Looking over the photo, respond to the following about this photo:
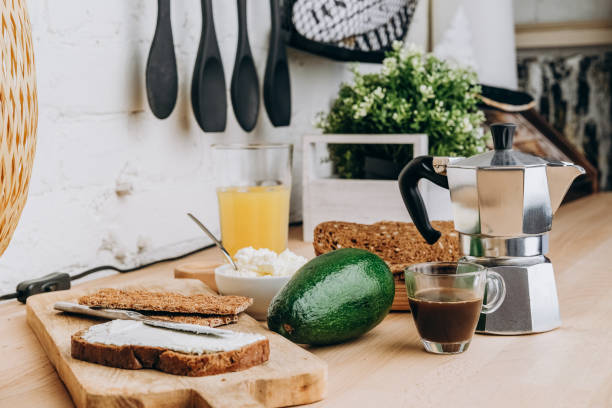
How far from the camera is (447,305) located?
76 centimetres

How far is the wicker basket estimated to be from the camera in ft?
1.83

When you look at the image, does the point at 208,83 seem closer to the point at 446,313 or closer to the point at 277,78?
the point at 277,78

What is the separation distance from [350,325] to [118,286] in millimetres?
426

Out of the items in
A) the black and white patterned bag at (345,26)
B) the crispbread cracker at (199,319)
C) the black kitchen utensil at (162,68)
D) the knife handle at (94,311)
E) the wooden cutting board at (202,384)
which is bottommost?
the wooden cutting board at (202,384)

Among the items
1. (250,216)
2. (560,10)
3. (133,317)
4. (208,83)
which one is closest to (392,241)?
(250,216)

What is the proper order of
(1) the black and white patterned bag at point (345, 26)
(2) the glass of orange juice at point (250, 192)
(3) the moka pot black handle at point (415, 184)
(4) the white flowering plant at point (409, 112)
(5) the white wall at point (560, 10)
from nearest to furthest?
(3) the moka pot black handle at point (415, 184)
(2) the glass of orange juice at point (250, 192)
(4) the white flowering plant at point (409, 112)
(1) the black and white patterned bag at point (345, 26)
(5) the white wall at point (560, 10)

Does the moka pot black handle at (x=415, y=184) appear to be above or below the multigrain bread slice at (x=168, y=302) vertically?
above

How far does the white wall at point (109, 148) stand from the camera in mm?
1089

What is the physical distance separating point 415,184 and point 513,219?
13 centimetres

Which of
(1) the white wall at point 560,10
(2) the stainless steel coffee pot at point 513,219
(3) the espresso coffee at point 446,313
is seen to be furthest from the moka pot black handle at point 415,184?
(1) the white wall at point 560,10

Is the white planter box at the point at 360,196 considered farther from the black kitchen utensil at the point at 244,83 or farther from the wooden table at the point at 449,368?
the wooden table at the point at 449,368

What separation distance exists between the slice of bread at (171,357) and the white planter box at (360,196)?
0.72 m

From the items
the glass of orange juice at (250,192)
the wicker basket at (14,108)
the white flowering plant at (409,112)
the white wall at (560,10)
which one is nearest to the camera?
the wicker basket at (14,108)

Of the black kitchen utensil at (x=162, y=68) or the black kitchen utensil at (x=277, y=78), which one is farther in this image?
the black kitchen utensil at (x=277, y=78)
